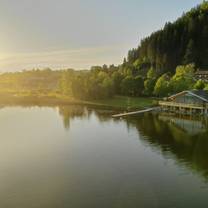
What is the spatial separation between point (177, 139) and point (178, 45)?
74506 mm

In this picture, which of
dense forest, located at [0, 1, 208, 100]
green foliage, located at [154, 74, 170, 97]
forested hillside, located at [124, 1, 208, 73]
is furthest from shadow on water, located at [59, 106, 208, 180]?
forested hillside, located at [124, 1, 208, 73]

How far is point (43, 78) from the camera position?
199 metres

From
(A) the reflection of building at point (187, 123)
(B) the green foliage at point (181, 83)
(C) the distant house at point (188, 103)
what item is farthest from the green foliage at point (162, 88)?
(A) the reflection of building at point (187, 123)

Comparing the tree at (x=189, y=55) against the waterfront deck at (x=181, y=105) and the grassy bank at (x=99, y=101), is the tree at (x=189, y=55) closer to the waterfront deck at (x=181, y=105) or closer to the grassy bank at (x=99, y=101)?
the grassy bank at (x=99, y=101)

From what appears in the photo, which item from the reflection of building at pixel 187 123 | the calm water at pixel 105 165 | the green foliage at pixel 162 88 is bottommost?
the calm water at pixel 105 165

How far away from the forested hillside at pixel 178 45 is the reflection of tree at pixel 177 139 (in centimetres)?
5124

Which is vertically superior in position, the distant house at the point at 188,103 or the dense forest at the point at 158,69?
the dense forest at the point at 158,69

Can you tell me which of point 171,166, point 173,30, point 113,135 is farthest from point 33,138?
point 173,30

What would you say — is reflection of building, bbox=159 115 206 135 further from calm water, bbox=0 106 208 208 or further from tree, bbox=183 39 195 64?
tree, bbox=183 39 195 64

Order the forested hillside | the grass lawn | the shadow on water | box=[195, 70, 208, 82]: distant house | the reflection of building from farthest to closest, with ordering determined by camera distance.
Answer: the forested hillside
box=[195, 70, 208, 82]: distant house
the grass lawn
the reflection of building
the shadow on water

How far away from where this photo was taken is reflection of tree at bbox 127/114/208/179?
3106 cm

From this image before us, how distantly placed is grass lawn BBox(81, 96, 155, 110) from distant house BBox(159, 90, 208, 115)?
5553mm

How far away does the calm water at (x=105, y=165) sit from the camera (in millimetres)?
22156

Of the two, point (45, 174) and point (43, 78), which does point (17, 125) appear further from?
point (43, 78)
